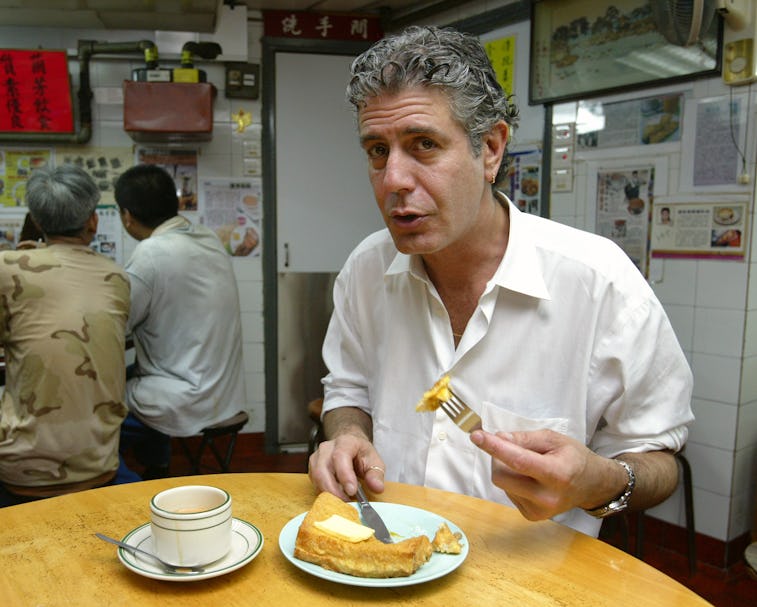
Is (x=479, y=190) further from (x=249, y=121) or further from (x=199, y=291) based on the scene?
(x=249, y=121)

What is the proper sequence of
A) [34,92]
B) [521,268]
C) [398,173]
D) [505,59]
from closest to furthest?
[398,173], [521,268], [505,59], [34,92]

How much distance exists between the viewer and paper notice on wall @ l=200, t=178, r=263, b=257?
4.48 meters

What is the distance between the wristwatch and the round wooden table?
0.09 metres

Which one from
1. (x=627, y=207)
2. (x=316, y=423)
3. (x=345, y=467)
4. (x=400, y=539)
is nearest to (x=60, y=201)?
(x=316, y=423)

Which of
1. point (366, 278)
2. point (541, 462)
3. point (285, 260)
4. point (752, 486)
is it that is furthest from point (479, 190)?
point (285, 260)

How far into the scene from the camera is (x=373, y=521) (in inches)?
40.9

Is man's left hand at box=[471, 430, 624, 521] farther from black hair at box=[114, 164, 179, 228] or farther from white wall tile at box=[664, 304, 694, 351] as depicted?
black hair at box=[114, 164, 179, 228]

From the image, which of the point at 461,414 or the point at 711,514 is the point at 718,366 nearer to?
the point at 711,514

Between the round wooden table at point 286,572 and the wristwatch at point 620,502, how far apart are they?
3.5 inches

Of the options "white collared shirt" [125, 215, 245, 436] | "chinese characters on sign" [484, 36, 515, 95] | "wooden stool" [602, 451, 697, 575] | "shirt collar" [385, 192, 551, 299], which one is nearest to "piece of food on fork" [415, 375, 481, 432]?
"shirt collar" [385, 192, 551, 299]

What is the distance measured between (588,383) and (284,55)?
148 inches

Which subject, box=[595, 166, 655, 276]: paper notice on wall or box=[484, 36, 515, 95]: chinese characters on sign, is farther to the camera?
box=[484, 36, 515, 95]: chinese characters on sign

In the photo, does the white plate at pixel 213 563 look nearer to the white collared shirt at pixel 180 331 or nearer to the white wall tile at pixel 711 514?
the white collared shirt at pixel 180 331

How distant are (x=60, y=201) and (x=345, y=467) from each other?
1.77 m
